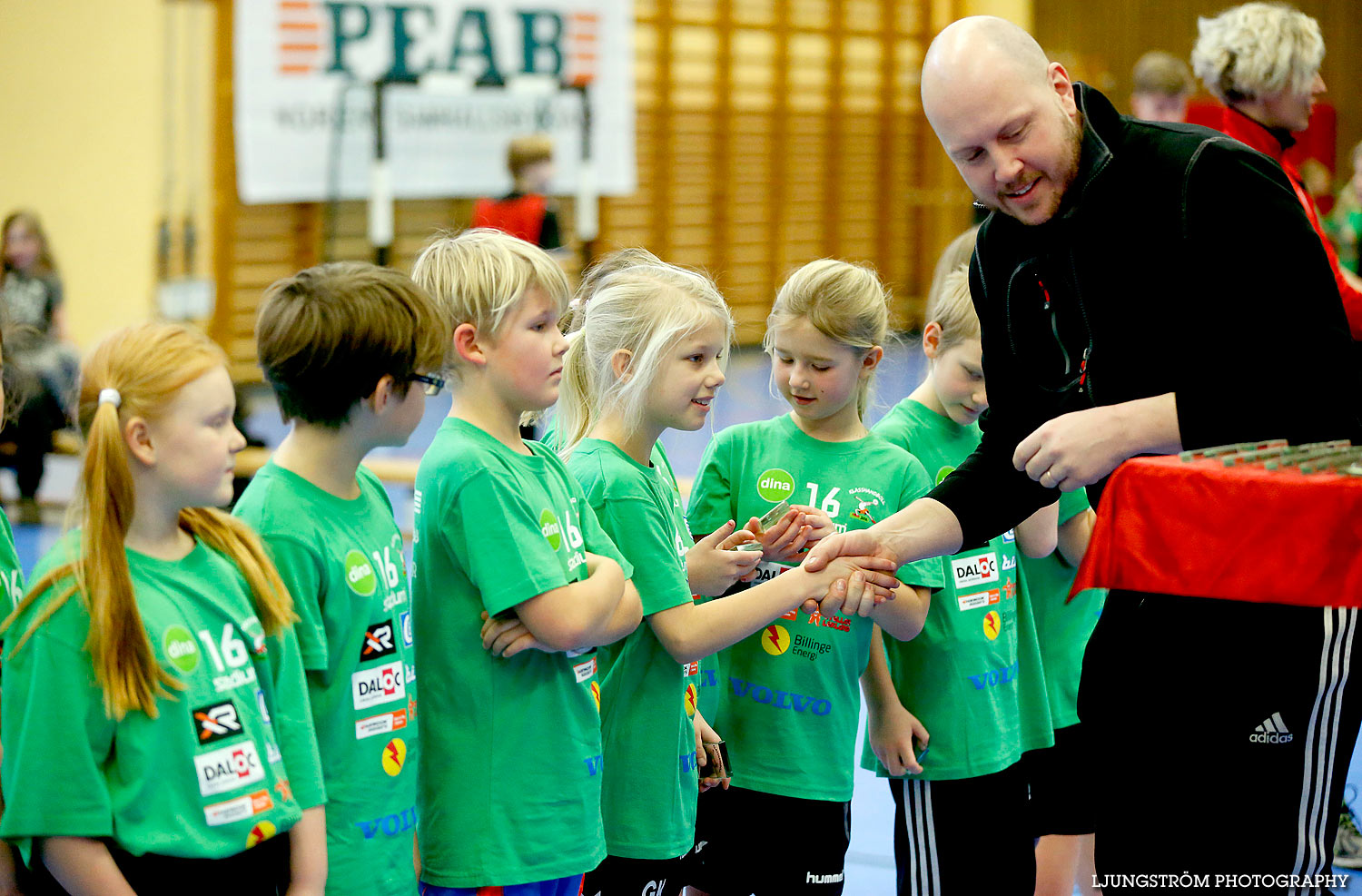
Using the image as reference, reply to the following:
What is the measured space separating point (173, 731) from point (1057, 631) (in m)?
1.97

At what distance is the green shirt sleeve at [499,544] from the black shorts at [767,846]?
794 mm

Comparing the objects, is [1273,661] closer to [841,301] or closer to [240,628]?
[841,301]

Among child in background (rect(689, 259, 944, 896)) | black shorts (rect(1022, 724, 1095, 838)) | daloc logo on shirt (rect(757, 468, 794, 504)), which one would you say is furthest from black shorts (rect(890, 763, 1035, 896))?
daloc logo on shirt (rect(757, 468, 794, 504))

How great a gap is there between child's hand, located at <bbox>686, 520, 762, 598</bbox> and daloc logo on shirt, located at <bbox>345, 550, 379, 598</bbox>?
64cm

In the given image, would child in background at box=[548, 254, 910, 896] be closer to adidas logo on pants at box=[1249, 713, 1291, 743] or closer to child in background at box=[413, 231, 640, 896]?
child in background at box=[413, 231, 640, 896]

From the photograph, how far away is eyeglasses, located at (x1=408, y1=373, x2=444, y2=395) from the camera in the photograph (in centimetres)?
192

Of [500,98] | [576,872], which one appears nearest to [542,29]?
[500,98]

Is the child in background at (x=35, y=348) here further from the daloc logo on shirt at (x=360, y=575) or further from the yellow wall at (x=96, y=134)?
the daloc logo on shirt at (x=360, y=575)

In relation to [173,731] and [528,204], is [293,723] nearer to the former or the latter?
[173,731]

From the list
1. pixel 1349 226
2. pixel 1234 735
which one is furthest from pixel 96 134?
pixel 1234 735

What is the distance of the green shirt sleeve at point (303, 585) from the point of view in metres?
1.81

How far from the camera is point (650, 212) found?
1209cm

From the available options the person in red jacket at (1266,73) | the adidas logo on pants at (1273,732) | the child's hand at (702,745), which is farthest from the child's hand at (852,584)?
the person in red jacket at (1266,73)

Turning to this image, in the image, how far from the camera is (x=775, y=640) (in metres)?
2.55
